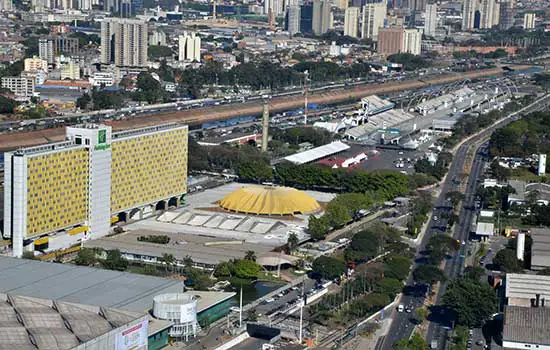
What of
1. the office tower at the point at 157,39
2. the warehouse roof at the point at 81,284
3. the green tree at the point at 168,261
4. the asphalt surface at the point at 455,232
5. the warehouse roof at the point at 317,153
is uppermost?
the office tower at the point at 157,39

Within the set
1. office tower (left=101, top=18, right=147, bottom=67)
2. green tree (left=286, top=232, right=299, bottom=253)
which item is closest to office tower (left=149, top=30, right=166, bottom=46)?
office tower (left=101, top=18, right=147, bottom=67)

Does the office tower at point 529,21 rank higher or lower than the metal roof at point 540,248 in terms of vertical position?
higher

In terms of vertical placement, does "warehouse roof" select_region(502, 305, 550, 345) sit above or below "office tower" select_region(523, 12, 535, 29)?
below

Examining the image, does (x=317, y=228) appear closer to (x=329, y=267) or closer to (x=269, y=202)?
(x=269, y=202)

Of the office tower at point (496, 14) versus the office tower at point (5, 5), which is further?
the office tower at point (496, 14)

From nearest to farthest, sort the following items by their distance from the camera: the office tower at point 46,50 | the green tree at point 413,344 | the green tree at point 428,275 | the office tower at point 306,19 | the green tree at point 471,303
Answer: the green tree at point 413,344 → the green tree at point 471,303 → the green tree at point 428,275 → the office tower at point 46,50 → the office tower at point 306,19

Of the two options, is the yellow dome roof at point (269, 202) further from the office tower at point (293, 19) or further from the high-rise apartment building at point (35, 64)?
the office tower at point (293, 19)

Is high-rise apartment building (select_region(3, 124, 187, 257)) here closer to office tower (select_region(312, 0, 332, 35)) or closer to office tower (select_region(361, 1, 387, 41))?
office tower (select_region(361, 1, 387, 41))

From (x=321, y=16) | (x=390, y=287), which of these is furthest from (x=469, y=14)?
(x=390, y=287)

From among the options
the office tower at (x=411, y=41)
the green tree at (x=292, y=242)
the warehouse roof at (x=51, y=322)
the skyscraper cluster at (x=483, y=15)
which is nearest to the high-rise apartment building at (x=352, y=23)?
the office tower at (x=411, y=41)
